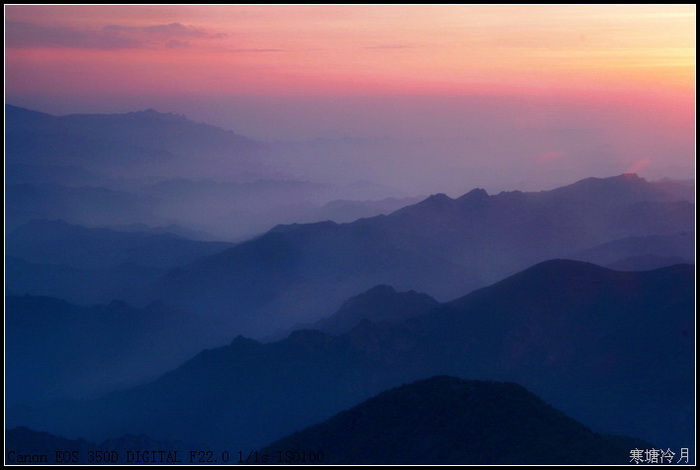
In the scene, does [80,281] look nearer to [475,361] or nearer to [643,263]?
[475,361]

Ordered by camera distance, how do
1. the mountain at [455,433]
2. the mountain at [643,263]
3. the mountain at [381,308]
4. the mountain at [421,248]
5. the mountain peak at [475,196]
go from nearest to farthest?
the mountain at [455,433] → the mountain at [381,308] → the mountain at [643,263] → the mountain at [421,248] → the mountain peak at [475,196]

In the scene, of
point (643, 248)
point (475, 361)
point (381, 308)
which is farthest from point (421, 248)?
point (475, 361)

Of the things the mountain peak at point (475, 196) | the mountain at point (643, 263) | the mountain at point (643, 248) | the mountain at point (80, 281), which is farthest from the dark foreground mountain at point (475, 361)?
the mountain peak at point (475, 196)

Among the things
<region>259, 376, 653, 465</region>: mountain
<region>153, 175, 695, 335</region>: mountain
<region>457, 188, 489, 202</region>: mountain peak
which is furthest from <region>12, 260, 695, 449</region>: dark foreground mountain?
<region>457, 188, 489, 202</region>: mountain peak

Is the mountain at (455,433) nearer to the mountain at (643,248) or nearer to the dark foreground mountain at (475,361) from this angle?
the dark foreground mountain at (475,361)

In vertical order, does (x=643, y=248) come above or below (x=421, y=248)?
below

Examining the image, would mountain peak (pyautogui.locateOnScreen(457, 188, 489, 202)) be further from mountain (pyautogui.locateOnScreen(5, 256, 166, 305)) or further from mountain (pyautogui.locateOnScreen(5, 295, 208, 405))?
mountain (pyautogui.locateOnScreen(5, 295, 208, 405))

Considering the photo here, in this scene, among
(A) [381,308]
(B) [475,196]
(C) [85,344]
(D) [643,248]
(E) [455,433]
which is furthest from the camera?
(B) [475,196]
